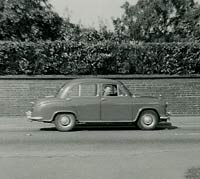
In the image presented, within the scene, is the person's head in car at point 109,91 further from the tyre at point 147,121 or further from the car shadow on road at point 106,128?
the car shadow on road at point 106,128

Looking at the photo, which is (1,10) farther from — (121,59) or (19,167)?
(19,167)

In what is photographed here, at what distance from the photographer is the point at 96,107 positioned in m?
17.7

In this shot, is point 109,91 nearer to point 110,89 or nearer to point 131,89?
point 110,89

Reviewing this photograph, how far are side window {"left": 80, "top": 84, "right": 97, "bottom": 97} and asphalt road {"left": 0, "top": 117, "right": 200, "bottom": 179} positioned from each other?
116cm

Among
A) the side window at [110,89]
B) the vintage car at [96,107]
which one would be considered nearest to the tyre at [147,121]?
the vintage car at [96,107]

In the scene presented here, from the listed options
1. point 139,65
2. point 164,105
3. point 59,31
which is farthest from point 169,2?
point 164,105

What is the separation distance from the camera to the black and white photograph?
11.0 meters

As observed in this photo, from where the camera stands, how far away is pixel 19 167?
34.1 ft

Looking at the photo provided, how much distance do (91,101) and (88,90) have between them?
A: 0.37 m

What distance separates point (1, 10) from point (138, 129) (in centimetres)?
1212

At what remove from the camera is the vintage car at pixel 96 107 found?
57.4 feet

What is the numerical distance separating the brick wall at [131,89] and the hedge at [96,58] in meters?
0.59

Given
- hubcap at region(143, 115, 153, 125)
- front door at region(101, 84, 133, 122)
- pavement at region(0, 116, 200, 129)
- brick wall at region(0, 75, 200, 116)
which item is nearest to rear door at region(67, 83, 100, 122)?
front door at region(101, 84, 133, 122)

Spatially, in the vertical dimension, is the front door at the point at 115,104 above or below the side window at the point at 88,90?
below
